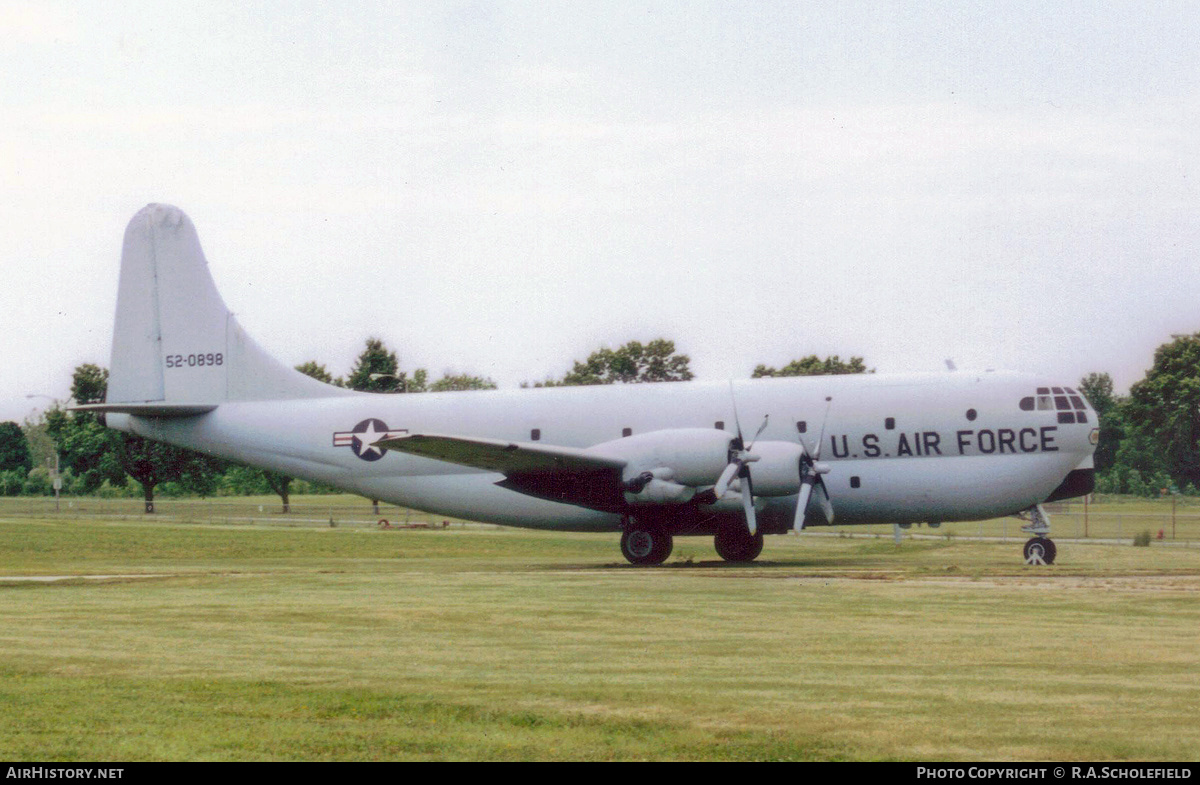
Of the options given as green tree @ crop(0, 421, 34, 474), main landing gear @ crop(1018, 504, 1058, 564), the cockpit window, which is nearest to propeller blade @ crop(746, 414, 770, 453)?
the cockpit window

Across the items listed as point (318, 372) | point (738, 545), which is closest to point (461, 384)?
point (318, 372)

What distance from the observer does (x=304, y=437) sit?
38781 mm

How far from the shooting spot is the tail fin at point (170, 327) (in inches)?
1610

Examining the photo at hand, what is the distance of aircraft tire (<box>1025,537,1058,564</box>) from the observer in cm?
3278

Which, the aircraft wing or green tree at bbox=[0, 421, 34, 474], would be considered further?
green tree at bbox=[0, 421, 34, 474]

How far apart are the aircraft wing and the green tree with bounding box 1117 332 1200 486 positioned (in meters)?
100

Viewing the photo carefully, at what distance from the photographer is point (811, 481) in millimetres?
32719

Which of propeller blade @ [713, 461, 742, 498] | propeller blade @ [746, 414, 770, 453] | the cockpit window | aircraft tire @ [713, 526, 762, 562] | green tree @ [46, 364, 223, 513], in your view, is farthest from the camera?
green tree @ [46, 364, 223, 513]

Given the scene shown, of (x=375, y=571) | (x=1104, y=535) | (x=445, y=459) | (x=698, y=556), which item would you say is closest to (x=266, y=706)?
(x=375, y=571)

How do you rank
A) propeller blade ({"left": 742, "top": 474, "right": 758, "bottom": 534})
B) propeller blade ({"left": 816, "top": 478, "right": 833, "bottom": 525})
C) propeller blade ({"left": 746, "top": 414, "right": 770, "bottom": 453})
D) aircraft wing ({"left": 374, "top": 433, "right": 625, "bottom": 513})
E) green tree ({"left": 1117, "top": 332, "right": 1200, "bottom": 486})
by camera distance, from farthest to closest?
1. green tree ({"left": 1117, "top": 332, "right": 1200, "bottom": 486})
2. propeller blade ({"left": 746, "top": 414, "right": 770, "bottom": 453})
3. propeller blade ({"left": 816, "top": 478, "right": 833, "bottom": 525})
4. aircraft wing ({"left": 374, "top": 433, "right": 625, "bottom": 513})
5. propeller blade ({"left": 742, "top": 474, "right": 758, "bottom": 534})

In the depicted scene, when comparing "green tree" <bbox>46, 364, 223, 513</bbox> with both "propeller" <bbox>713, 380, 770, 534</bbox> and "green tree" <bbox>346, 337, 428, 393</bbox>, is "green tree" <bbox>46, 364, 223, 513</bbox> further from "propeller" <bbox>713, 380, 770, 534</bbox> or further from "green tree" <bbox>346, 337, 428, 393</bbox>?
"propeller" <bbox>713, 380, 770, 534</bbox>

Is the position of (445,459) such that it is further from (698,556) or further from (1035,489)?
(1035,489)

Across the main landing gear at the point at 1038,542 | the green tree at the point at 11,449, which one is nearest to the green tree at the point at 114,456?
the main landing gear at the point at 1038,542

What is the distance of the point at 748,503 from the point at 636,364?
73.1m
